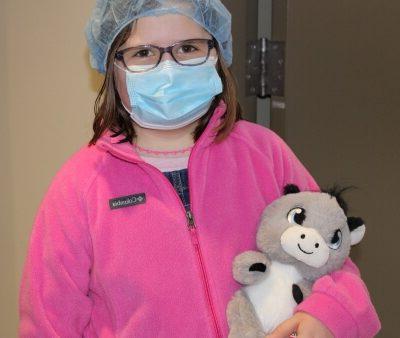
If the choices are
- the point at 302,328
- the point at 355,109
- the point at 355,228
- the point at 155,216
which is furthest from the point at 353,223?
the point at 355,109

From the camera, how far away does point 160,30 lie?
38.5 inches

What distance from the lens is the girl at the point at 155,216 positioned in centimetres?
95

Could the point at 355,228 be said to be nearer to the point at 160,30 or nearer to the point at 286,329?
the point at 286,329

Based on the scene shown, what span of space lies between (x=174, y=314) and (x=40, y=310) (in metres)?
0.26

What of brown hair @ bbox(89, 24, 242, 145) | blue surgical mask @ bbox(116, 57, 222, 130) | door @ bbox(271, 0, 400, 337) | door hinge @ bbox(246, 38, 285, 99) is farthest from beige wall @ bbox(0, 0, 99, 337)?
door @ bbox(271, 0, 400, 337)

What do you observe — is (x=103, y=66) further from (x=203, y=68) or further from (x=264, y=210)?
(x=264, y=210)

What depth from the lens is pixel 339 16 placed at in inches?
52.2

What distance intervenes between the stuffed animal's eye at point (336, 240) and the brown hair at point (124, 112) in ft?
1.01

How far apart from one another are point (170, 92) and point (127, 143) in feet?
0.49

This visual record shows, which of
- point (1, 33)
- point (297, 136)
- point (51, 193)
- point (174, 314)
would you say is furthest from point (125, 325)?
point (1, 33)

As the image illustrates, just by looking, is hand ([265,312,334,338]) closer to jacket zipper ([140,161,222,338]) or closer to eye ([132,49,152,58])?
jacket zipper ([140,161,222,338])

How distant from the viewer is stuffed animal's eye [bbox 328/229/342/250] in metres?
0.93

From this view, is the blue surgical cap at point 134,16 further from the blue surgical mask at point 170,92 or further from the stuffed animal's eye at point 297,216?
the stuffed animal's eye at point 297,216

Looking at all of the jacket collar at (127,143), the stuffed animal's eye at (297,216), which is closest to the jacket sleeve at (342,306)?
the stuffed animal's eye at (297,216)
